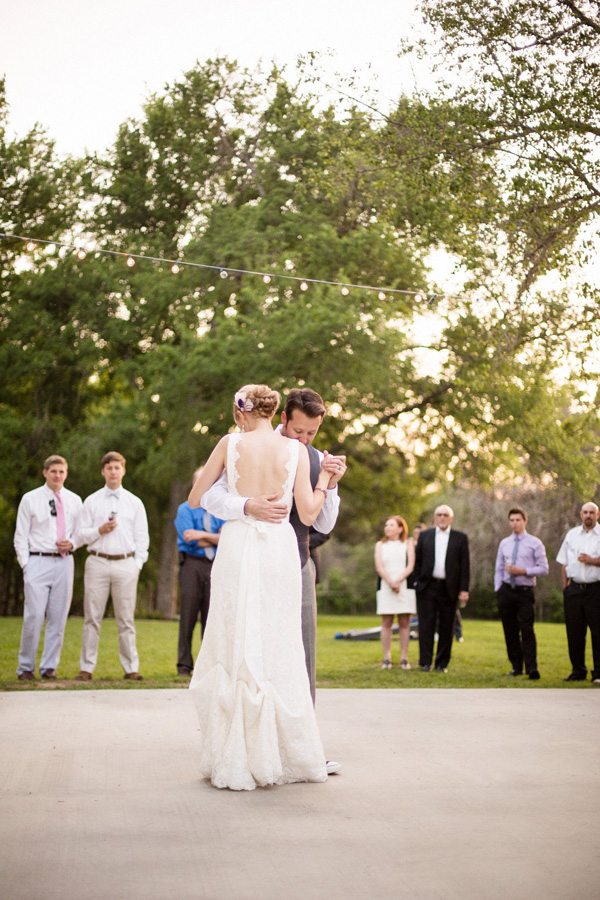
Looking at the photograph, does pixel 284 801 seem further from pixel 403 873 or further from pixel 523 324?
pixel 523 324

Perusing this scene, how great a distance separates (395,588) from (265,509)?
6896 mm

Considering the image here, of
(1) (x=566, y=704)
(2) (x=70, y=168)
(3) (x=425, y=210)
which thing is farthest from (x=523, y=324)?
(2) (x=70, y=168)

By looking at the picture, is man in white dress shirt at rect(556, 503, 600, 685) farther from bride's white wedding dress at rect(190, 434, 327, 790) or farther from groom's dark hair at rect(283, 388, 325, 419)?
bride's white wedding dress at rect(190, 434, 327, 790)

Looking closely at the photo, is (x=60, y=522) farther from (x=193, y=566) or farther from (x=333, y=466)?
(x=333, y=466)

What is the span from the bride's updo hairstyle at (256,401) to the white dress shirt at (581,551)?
18.9 ft

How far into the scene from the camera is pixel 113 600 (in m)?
9.05

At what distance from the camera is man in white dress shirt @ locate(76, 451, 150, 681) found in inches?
352

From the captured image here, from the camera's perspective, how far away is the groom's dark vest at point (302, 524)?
4.89 m

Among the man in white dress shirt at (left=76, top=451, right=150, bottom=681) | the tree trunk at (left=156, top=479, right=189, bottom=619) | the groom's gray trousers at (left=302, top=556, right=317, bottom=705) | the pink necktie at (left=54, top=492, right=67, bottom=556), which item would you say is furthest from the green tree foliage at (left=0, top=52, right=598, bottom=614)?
the groom's gray trousers at (left=302, top=556, right=317, bottom=705)

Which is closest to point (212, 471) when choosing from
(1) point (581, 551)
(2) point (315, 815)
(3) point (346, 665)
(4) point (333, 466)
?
(4) point (333, 466)

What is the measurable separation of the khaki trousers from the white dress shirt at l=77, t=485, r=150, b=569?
0.41 ft

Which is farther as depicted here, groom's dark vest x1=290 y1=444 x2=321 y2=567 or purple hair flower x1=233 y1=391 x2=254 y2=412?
groom's dark vest x1=290 y1=444 x2=321 y2=567

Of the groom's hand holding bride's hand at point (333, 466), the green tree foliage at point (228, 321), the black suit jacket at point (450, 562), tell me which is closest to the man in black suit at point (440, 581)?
the black suit jacket at point (450, 562)

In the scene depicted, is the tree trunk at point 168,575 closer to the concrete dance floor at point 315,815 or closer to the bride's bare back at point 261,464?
the concrete dance floor at point 315,815
